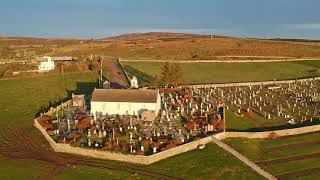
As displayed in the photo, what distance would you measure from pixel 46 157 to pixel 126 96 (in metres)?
17.1

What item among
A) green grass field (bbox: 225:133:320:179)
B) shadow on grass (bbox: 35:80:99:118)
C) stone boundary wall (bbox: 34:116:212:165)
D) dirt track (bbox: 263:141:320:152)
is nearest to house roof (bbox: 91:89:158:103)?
shadow on grass (bbox: 35:80:99:118)

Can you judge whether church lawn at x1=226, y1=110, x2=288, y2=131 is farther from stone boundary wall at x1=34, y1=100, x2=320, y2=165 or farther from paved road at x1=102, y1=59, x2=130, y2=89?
paved road at x1=102, y1=59, x2=130, y2=89

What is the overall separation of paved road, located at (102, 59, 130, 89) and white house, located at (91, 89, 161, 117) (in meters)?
19.8

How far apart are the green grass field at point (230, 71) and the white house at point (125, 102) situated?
2589 centimetres

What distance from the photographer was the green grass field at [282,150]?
148 feet

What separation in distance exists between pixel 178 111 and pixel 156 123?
6414mm

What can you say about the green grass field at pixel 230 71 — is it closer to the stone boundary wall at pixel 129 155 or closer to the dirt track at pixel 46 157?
the dirt track at pixel 46 157

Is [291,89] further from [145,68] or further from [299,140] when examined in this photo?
[145,68]

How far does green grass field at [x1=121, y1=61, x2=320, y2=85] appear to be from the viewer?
97.7 meters

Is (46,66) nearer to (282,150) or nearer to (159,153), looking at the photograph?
(159,153)

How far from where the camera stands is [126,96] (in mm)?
63000

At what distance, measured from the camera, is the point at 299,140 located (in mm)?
52875

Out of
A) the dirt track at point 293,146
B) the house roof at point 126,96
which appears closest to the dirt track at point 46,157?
the house roof at point 126,96

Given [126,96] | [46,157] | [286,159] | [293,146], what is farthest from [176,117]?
[46,157]
